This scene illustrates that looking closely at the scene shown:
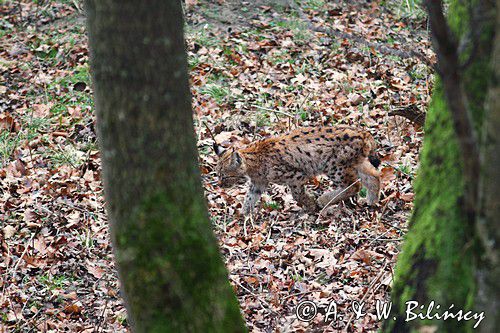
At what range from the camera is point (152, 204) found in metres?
3.74

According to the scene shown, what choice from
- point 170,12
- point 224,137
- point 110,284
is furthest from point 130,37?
point 224,137

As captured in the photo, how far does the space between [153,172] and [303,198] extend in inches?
210

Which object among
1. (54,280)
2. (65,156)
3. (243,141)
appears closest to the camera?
(54,280)

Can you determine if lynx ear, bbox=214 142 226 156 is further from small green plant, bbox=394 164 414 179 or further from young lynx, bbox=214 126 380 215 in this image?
small green plant, bbox=394 164 414 179

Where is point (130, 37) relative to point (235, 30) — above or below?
above

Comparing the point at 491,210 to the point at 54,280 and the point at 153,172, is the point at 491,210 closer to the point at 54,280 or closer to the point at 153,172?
the point at 153,172

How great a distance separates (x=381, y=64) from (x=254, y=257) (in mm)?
5733

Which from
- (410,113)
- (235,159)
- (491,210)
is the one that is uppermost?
(491,210)

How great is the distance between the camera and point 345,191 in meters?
8.82

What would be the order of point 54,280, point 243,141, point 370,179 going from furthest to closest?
point 243,141, point 370,179, point 54,280

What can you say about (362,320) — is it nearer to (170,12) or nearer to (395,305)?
(395,305)

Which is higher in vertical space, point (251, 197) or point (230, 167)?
point (230, 167)

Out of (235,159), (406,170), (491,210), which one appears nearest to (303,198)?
(235,159)

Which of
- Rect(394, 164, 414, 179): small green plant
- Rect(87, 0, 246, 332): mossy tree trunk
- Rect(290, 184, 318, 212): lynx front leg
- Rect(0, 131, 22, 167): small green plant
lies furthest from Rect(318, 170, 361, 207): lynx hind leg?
Rect(87, 0, 246, 332): mossy tree trunk
